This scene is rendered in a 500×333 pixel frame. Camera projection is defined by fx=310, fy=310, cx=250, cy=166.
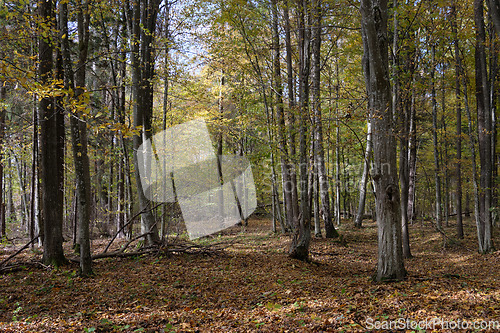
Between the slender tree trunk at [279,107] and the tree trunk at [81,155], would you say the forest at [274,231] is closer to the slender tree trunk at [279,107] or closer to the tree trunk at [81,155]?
the tree trunk at [81,155]

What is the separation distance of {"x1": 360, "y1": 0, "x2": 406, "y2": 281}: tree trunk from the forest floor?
0.39 metres

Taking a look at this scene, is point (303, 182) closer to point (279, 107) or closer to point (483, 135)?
A: point (279, 107)

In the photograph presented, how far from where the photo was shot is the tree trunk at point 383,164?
489 cm

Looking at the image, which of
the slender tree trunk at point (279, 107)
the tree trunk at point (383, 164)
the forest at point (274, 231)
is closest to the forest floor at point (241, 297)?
the forest at point (274, 231)

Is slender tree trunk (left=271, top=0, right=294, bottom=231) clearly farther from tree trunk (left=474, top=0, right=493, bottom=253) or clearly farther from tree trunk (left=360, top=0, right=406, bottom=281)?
tree trunk (left=474, top=0, right=493, bottom=253)

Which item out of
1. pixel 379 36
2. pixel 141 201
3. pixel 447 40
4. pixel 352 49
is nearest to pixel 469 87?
pixel 447 40

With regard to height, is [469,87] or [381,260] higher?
[469,87]

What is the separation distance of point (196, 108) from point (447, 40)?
1065cm

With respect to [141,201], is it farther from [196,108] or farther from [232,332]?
[196,108]

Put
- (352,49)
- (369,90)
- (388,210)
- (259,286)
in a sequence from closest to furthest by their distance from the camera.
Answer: (388,210) < (369,90) < (259,286) < (352,49)

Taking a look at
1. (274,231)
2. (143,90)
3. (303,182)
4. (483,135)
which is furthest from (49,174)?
(483,135)

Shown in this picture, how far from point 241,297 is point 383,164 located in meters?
3.20

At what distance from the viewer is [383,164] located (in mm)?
4961

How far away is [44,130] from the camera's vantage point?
271 inches
